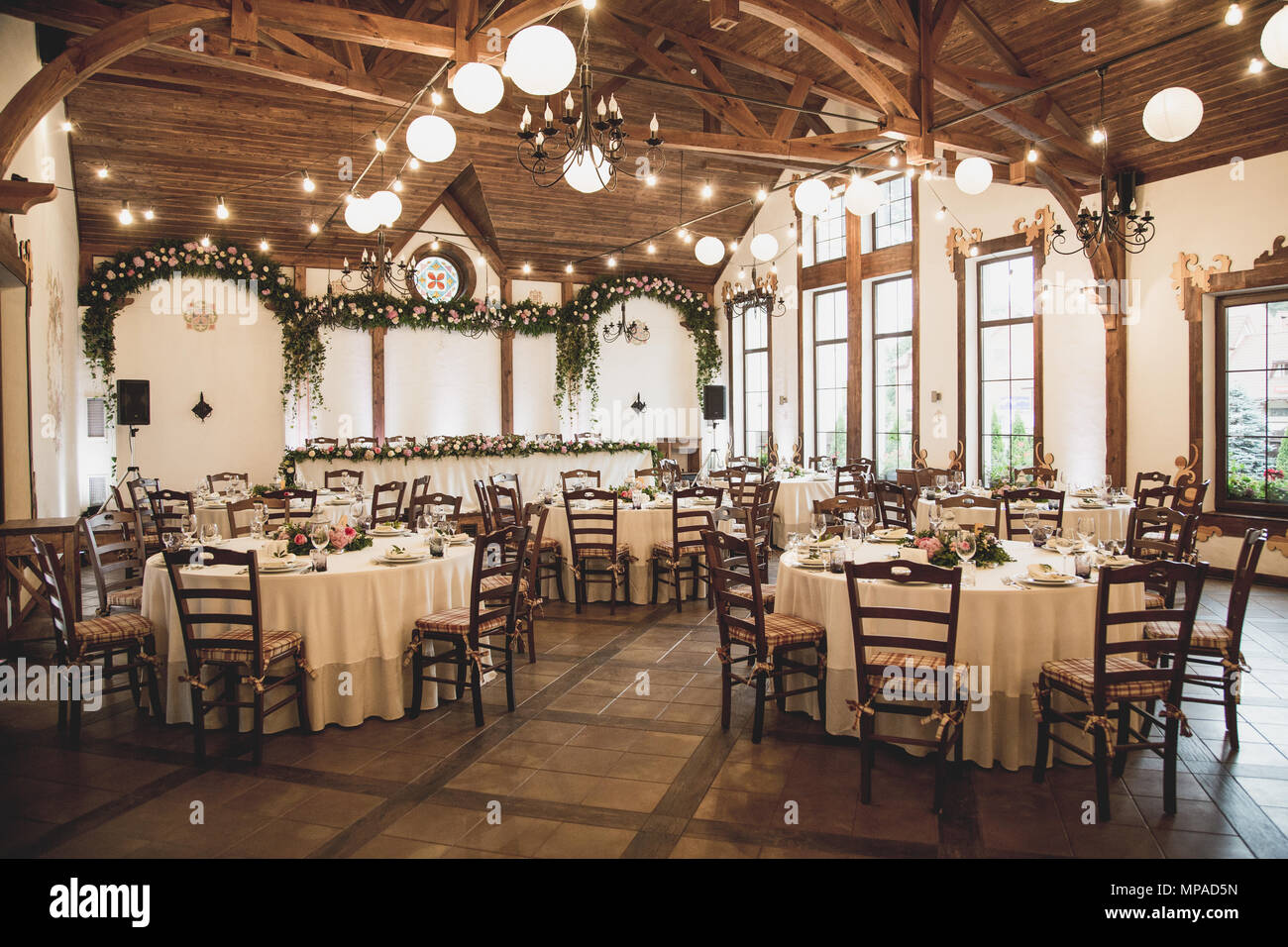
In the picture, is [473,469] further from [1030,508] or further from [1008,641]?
[1008,641]

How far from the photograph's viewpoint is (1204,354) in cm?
807

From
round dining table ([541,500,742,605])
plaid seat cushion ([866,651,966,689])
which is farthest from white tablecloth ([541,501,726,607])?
plaid seat cushion ([866,651,966,689])

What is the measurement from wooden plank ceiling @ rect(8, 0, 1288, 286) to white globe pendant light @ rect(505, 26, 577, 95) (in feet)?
9.55

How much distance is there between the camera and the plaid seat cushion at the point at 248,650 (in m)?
3.90

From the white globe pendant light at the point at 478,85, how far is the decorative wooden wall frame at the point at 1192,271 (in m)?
7.42

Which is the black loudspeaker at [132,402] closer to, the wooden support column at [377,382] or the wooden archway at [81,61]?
the wooden support column at [377,382]

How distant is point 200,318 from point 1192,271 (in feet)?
42.6

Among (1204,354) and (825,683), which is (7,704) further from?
(1204,354)

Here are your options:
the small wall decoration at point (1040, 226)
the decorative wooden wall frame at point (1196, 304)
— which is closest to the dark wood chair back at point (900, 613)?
the decorative wooden wall frame at point (1196, 304)

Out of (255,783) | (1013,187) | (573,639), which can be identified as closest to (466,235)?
(1013,187)

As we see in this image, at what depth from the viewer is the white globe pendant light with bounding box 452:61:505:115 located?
4.23m

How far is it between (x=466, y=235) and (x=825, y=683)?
1086cm

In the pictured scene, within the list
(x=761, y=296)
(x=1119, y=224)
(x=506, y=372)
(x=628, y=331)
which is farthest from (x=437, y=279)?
(x=1119, y=224)

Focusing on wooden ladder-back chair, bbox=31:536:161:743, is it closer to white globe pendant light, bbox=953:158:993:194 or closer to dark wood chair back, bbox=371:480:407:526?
dark wood chair back, bbox=371:480:407:526
